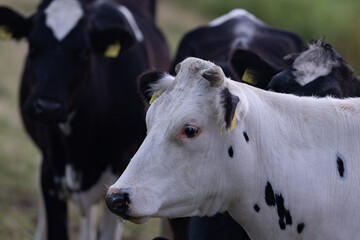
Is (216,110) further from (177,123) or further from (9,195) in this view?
(9,195)

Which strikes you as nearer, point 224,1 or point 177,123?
point 177,123

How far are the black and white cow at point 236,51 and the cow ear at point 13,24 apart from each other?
1203 mm

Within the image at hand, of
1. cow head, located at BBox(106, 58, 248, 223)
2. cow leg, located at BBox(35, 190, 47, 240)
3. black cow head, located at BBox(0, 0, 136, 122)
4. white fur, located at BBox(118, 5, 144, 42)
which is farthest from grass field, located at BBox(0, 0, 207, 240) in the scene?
cow head, located at BBox(106, 58, 248, 223)

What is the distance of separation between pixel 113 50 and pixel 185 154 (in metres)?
2.75

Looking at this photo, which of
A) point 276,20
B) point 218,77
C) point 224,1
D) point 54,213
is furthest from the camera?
point 224,1

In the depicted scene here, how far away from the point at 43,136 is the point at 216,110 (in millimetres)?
3084

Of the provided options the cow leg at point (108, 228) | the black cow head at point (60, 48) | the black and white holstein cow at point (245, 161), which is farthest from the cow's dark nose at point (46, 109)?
the black and white holstein cow at point (245, 161)

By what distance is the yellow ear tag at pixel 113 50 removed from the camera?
5.59 metres

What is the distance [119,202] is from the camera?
290 cm

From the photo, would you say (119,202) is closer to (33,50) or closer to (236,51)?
(236,51)

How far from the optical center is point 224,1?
57.5ft

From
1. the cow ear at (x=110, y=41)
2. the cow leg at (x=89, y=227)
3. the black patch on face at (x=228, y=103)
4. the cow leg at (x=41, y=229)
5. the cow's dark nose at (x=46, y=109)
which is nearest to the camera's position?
the black patch on face at (x=228, y=103)

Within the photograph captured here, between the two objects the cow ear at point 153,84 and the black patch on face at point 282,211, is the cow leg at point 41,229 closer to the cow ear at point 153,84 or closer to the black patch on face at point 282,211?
the cow ear at point 153,84

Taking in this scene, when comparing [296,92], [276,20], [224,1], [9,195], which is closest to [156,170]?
[296,92]
